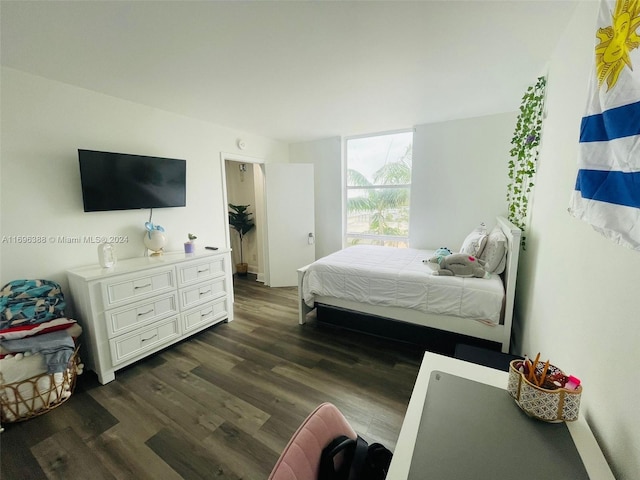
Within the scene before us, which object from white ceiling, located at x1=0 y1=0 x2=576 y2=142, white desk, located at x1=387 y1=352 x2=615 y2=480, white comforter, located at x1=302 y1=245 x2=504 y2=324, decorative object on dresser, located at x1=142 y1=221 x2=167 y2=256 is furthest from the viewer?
decorative object on dresser, located at x1=142 y1=221 x2=167 y2=256

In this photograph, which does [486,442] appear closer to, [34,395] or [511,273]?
[511,273]

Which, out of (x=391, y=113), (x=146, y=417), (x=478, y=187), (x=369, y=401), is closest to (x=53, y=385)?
(x=146, y=417)

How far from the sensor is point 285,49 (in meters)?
1.70

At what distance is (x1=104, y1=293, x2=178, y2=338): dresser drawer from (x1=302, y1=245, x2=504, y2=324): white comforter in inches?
52.9

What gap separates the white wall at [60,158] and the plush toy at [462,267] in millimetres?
2919

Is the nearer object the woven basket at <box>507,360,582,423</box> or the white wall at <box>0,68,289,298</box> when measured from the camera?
the woven basket at <box>507,360,582,423</box>

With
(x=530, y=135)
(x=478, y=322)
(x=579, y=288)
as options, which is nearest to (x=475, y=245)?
(x=478, y=322)

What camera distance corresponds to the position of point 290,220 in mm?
4203

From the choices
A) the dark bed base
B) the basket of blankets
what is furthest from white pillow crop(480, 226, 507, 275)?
the basket of blankets

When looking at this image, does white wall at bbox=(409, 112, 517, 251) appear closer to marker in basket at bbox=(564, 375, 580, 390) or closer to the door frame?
the door frame

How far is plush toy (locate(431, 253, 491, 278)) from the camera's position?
2.24m

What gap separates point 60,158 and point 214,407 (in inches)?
92.0

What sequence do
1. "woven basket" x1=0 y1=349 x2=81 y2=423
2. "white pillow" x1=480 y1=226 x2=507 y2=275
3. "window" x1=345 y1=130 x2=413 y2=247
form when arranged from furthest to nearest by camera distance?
1. "window" x1=345 y1=130 x2=413 y2=247
2. "white pillow" x1=480 y1=226 x2=507 y2=275
3. "woven basket" x1=0 y1=349 x2=81 y2=423

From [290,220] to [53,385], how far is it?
10.2 feet
